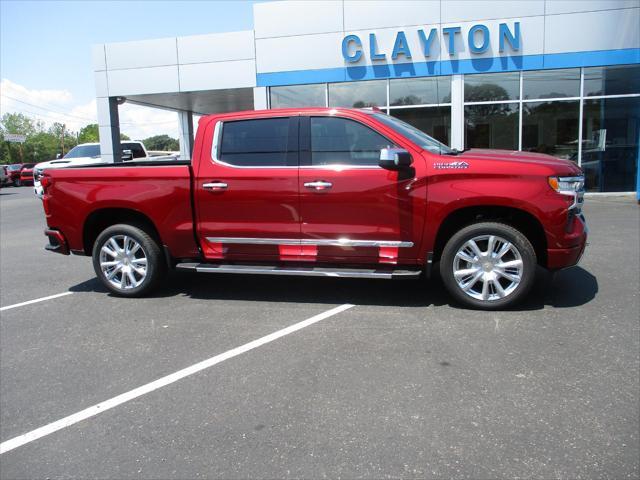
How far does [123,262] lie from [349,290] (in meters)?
2.54

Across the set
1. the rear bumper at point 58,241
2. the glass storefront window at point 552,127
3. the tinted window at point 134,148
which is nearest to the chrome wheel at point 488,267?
the rear bumper at point 58,241

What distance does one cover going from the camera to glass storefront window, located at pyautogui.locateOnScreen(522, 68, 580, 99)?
14680mm

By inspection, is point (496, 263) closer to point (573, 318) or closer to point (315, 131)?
point (573, 318)

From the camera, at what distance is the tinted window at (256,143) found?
5.45 metres

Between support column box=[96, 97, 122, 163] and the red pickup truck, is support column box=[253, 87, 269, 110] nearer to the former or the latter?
support column box=[96, 97, 122, 163]

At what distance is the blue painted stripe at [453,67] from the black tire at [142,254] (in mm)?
11373

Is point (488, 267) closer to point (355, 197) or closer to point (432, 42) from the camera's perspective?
point (355, 197)

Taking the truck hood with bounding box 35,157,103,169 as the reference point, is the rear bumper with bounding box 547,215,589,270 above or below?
Result: below

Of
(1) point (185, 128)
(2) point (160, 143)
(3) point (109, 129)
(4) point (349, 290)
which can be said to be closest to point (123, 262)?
(4) point (349, 290)

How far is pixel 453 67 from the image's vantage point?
15070 millimetres

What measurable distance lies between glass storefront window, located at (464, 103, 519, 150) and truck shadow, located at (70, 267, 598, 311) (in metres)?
9.73

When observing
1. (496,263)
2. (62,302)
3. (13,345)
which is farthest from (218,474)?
(62,302)

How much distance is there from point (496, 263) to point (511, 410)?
2.03m

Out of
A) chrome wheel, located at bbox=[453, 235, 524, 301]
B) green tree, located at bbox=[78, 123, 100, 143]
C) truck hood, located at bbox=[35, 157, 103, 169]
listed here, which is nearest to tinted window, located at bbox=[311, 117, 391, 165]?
chrome wheel, located at bbox=[453, 235, 524, 301]
